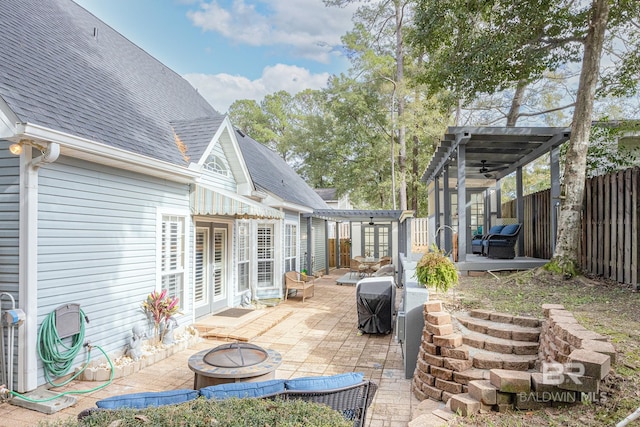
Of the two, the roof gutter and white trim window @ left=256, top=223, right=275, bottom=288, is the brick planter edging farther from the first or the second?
white trim window @ left=256, top=223, right=275, bottom=288

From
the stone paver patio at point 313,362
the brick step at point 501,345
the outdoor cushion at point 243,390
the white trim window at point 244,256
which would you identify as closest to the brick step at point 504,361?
the brick step at point 501,345

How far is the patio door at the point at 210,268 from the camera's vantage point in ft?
28.6

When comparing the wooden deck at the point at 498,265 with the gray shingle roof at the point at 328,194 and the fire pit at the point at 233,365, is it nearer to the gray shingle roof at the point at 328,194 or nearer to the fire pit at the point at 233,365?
the fire pit at the point at 233,365

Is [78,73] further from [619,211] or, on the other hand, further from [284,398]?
[619,211]

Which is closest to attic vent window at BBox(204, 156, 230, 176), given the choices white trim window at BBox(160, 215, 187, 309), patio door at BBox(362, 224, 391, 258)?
white trim window at BBox(160, 215, 187, 309)

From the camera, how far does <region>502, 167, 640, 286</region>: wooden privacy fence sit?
6000 mm

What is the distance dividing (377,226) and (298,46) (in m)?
13.0

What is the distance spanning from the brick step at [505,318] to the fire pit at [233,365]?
2648 mm

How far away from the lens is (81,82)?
664 centimetres

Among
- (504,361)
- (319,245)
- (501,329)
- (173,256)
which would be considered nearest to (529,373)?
(504,361)

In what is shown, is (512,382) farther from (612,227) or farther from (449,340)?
(612,227)

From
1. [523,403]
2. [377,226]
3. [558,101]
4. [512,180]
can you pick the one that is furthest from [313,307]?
[512,180]

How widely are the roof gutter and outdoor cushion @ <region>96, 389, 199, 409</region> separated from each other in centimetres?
318

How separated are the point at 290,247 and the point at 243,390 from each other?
1007cm
